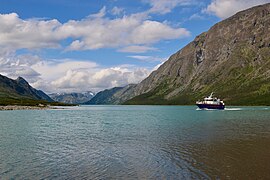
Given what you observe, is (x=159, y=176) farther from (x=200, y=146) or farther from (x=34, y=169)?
(x=200, y=146)

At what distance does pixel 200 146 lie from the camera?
46.8m

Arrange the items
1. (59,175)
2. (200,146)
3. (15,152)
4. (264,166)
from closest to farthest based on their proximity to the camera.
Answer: (59,175) → (264,166) → (15,152) → (200,146)

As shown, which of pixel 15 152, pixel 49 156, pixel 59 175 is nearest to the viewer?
pixel 59 175

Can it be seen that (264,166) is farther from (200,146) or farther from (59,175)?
(59,175)

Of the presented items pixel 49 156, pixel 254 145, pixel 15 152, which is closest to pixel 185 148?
pixel 254 145

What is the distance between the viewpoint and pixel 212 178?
2789cm

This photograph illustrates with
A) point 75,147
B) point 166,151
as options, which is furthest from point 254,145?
point 75,147

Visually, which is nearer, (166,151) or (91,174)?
(91,174)

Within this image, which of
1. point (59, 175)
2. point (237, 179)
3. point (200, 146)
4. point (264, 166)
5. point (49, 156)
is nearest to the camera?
point (237, 179)

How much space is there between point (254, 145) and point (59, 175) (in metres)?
32.4

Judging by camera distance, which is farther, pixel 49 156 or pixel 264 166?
pixel 49 156

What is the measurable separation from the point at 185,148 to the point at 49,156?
20004mm

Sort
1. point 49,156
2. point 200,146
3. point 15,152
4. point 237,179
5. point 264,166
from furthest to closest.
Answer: point 200,146 → point 15,152 → point 49,156 → point 264,166 → point 237,179

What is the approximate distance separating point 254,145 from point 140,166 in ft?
77.4
